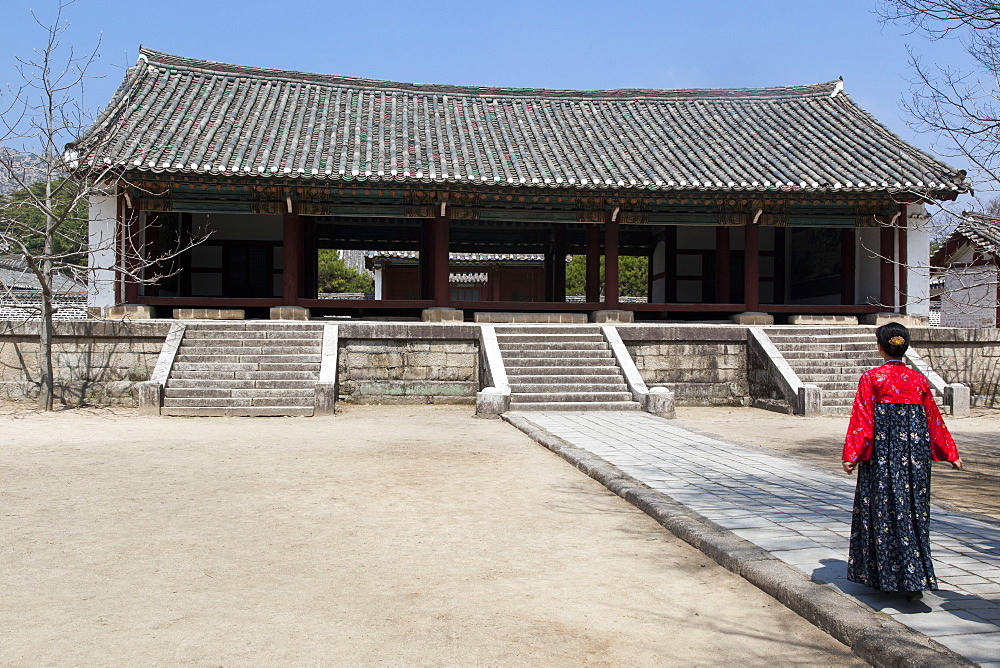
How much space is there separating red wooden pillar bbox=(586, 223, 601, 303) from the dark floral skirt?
44.6 feet

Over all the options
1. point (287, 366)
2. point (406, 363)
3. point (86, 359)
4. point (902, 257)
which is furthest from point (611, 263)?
point (86, 359)

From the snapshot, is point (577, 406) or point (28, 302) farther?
point (28, 302)

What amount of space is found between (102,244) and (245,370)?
4298 millimetres

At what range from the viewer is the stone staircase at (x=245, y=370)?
11984 mm

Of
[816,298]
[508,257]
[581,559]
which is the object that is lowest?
[581,559]

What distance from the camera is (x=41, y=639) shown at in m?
3.36

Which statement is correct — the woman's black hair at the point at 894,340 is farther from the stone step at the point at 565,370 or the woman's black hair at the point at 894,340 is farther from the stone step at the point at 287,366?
the stone step at the point at 287,366

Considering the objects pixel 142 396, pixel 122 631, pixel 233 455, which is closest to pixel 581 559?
pixel 122 631

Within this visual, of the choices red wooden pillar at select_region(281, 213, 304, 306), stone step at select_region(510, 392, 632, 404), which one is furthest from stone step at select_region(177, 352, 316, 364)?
stone step at select_region(510, 392, 632, 404)

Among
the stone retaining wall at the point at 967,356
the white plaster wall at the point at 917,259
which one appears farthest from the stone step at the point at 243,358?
the white plaster wall at the point at 917,259

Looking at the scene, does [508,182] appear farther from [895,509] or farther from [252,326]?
[895,509]

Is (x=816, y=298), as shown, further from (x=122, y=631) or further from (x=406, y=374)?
(x=122, y=631)

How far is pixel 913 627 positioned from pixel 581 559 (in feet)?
6.15

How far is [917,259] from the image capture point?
16.0 meters
